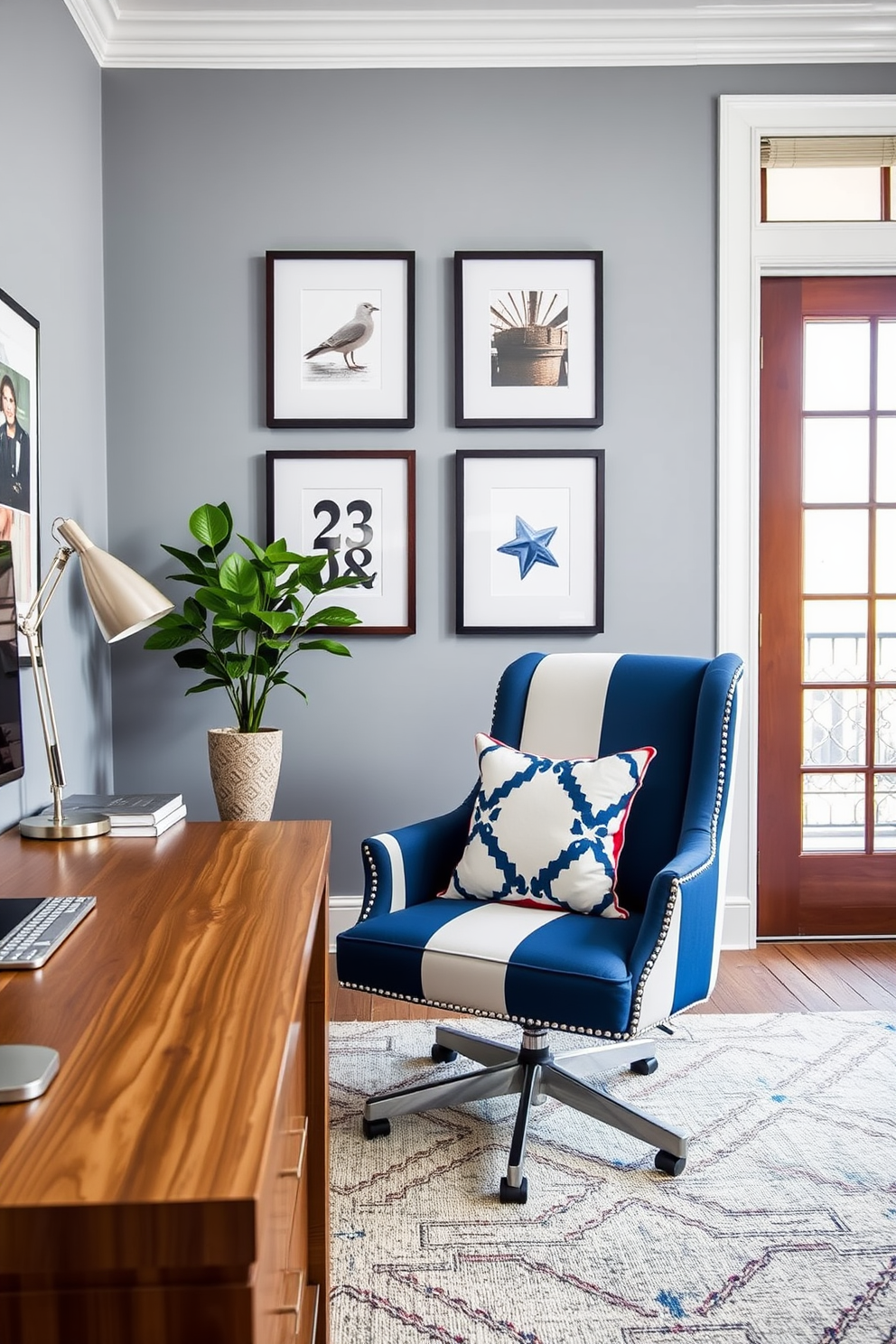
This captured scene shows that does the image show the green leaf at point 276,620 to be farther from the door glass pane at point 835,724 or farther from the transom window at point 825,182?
the transom window at point 825,182

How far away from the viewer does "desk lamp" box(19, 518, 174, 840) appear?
1.72 m

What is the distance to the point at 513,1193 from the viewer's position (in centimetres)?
172

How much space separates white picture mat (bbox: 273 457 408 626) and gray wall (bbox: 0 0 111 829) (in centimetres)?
54

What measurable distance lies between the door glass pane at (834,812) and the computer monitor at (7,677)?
2.46 metres

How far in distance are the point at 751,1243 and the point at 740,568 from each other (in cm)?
191

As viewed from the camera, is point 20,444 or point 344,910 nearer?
point 20,444

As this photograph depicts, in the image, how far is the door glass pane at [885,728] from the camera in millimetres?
3131

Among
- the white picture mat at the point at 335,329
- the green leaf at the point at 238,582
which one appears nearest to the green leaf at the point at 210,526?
the green leaf at the point at 238,582

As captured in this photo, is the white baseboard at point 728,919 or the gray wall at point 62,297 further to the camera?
the white baseboard at point 728,919

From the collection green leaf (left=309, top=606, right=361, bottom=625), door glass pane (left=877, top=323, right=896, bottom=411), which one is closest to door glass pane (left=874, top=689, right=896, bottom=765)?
door glass pane (left=877, top=323, right=896, bottom=411)

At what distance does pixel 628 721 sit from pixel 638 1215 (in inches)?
37.8

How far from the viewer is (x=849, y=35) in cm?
291

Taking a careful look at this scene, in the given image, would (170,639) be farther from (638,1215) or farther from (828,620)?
(828,620)

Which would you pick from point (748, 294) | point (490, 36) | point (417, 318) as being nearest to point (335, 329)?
point (417, 318)
